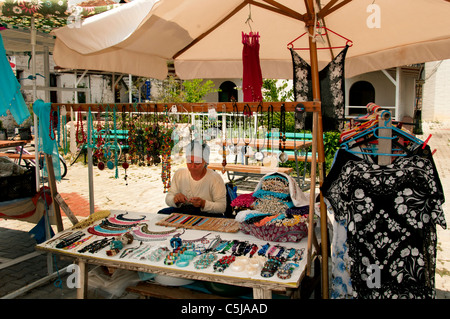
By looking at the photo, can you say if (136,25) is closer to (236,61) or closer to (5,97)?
(5,97)

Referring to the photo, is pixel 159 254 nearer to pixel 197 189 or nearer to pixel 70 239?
pixel 70 239

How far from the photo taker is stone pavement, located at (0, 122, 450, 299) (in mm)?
3551

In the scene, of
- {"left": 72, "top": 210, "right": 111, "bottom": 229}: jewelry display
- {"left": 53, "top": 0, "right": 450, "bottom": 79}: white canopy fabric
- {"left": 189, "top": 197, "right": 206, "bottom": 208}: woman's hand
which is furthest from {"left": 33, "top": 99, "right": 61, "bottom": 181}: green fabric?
{"left": 189, "top": 197, "right": 206, "bottom": 208}: woman's hand

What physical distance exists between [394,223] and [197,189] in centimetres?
212

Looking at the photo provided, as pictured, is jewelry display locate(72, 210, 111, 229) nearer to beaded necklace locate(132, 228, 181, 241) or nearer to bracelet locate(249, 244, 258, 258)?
beaded necklace locate(132, 228, 181, 241)

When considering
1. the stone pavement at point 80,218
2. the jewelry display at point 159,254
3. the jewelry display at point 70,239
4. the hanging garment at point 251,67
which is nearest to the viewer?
the jewelry display at point 159,254

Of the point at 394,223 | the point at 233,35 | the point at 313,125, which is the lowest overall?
the point at 394,223

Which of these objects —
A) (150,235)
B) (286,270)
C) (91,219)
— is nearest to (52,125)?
(91,219)

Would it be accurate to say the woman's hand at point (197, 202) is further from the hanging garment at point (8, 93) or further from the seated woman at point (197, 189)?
the hanging garment at point (8, 93)

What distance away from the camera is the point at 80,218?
5695mm

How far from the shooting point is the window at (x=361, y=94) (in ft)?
48.6

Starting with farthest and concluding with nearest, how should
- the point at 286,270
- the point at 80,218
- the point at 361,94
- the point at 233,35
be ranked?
the point at 361,94
the point at 80,218
the point at 233,35
the point at 286,270

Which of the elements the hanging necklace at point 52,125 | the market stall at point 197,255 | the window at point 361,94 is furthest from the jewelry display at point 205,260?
the window at point 361,94

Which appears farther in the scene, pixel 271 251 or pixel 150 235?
pixel 150 235
